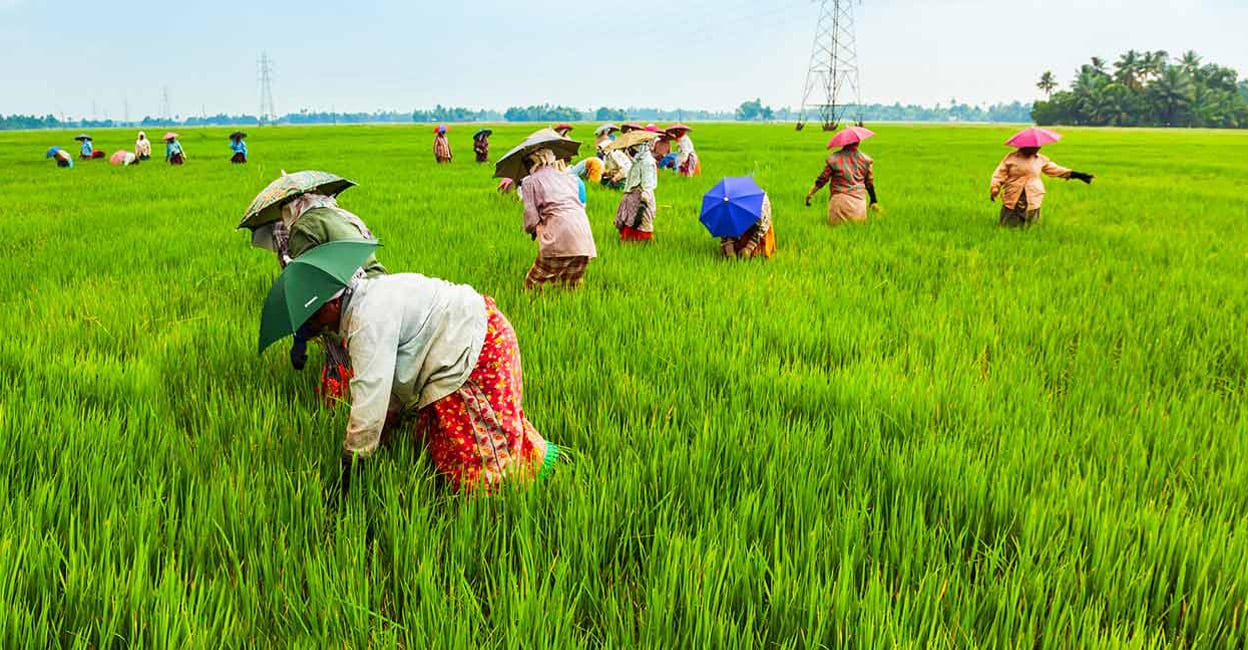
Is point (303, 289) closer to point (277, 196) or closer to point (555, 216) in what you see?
point (277, 196)

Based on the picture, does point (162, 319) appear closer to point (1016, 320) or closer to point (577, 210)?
point (577, 210)

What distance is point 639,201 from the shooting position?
6223 mm

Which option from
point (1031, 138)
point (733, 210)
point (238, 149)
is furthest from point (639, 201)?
point (238, 149)

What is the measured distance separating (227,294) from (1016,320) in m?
4.81

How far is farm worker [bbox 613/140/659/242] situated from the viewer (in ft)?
20.1

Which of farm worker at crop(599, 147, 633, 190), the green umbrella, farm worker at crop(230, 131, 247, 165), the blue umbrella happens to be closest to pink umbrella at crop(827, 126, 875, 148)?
the blue umbrella

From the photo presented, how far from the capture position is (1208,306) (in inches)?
155

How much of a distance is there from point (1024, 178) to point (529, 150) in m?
5.45

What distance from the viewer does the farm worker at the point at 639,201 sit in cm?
612

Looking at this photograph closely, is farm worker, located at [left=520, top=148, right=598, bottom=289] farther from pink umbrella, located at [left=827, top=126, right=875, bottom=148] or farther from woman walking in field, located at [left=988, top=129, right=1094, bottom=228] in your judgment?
woman walking in field, located at [left=988, top=129, right=1094, bottom=228]

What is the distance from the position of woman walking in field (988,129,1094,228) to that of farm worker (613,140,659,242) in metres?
3.52

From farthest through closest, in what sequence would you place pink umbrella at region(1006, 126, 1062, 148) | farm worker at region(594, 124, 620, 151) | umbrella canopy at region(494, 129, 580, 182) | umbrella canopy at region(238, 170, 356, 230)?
farm worker at region(594, 124, 620, 151), pink umbrella at region(1006, 126, 1062, 148), umbrella canopy at region(494, 129, 580, 182), umbrella canopy at region(238, 170, 356, 230)

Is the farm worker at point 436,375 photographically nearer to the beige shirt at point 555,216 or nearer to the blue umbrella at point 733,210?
the beige shirt at point 555,216

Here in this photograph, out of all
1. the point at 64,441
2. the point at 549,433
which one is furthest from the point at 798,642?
the point at 64,441
